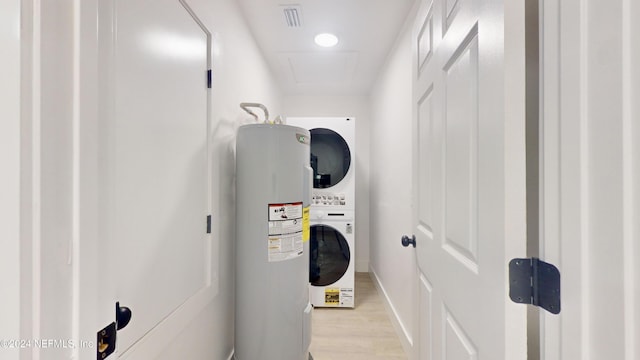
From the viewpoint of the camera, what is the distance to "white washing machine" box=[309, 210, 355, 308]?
2.36 m

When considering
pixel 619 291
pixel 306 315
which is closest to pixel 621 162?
pixel 619 291

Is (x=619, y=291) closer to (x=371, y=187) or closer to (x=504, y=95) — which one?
(x=504, y=95)

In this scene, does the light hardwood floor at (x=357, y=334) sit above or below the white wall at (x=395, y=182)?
below

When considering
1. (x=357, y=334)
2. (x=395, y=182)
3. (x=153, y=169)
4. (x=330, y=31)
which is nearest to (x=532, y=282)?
(x=153, y=169)

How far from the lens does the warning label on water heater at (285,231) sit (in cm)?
138

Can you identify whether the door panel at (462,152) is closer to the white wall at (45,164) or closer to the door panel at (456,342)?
the door panel at (456,342)

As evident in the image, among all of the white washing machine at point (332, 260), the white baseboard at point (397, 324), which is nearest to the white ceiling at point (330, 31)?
the white washing machine at point (332, 260)

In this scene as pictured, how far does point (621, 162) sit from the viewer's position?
0.35 m

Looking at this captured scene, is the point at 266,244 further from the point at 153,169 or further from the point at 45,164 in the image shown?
the point at 45,164

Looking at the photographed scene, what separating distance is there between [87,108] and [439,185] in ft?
3.13

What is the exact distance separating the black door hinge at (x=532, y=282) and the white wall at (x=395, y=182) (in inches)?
42.7

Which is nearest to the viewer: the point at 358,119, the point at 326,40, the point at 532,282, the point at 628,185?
the point at 628,185

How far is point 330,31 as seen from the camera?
1.98 metres

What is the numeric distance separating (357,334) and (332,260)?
64 cm
